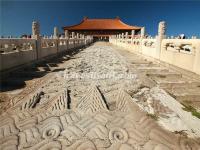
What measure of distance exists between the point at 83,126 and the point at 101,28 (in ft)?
170

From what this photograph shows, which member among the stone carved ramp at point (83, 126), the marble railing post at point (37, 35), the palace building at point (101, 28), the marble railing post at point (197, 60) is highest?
the palace building at point (101, 28)

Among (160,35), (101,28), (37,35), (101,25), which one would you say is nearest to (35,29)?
(37,35)

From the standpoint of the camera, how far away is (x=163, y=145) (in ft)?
8.45

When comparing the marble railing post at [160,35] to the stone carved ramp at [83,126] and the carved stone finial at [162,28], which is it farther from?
the stone carved ramp at [83,126]

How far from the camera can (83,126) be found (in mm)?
3014

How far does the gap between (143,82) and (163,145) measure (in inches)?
136

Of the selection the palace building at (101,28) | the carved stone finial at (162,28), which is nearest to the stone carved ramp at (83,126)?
the carved stone finial at (162,28)

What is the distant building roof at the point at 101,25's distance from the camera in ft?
170

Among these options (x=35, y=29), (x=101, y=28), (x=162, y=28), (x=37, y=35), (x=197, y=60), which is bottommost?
(x=197, y=60)

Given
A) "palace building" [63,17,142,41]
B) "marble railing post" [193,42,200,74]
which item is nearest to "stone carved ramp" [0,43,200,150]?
"marble railing post" [193,42,200,74]

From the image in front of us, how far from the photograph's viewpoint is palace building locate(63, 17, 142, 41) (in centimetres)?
5191

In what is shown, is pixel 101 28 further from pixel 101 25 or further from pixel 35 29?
pixel 35 29

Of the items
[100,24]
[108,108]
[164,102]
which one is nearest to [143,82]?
[164,102]

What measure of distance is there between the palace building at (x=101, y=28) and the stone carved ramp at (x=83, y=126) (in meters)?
49.2
